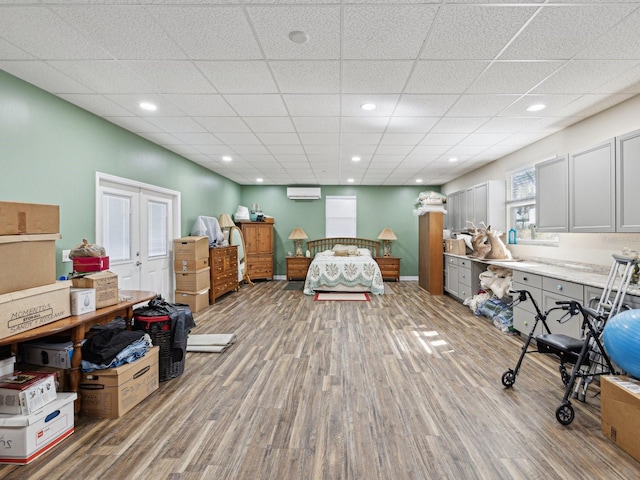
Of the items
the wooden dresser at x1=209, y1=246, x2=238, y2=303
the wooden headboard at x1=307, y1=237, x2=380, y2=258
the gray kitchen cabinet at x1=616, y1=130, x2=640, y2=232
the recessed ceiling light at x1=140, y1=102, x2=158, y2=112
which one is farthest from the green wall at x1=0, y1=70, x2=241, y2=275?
the gray kitchen cabinet at x1=616, y1=130, x2=640, y2=232

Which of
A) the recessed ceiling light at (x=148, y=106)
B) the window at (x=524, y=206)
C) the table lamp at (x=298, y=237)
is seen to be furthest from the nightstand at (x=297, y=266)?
the recessed ceiling light at (x=148, y=106)

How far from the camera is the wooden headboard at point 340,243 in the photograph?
28.1 ft

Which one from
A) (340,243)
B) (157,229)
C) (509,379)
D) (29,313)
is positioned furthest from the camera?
(340,243)

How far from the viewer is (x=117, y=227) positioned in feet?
13.0

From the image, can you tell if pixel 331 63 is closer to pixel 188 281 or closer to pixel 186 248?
pixel 186 248

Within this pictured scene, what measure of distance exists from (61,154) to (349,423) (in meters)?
3.60

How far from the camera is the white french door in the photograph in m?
3.75

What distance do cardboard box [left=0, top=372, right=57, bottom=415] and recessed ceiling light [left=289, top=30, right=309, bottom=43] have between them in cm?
275

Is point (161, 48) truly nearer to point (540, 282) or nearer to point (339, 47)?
point (339, 47)

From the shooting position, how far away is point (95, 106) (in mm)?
3248

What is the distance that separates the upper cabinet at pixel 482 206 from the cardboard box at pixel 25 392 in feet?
19.9

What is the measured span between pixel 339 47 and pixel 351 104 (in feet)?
3.30

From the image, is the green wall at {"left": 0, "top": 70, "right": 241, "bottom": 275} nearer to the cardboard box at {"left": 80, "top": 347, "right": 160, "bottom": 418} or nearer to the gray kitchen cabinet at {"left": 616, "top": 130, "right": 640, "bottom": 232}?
the cardboard box at {"left": 80, "top": 347, "right": 160, "bottom": 418}

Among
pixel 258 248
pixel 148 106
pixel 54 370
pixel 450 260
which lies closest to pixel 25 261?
pixel 54 370
